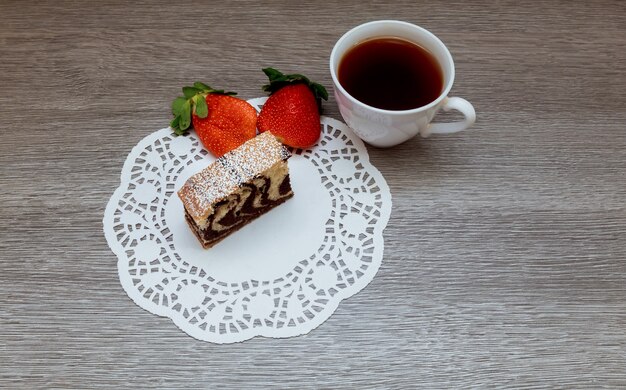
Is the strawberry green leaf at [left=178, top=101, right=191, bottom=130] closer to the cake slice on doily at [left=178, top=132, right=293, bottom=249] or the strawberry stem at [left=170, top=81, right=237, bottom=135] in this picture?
the strawberry stem at [left=170, top=81, right=237, bottom=135]

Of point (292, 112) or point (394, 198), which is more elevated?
point (292, 112)

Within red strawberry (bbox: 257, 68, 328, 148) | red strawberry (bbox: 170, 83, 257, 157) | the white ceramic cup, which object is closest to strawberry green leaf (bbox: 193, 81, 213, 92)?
red strawberry (bbox: 170, 83, 257, 157)

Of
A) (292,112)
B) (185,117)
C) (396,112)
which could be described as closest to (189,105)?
(185,117)

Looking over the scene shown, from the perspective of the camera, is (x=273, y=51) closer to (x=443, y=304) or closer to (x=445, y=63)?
(x=445, y=63)

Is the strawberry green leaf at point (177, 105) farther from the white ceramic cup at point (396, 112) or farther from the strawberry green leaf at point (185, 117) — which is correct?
the white ceramic cup at point (396, 112)

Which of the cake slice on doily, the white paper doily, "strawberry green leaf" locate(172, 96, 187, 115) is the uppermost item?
"strawberry green leaf" locate(172, 96, 187, 115)

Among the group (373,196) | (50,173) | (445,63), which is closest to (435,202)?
(373,196)

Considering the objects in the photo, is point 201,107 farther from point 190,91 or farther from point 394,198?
point 394,198
